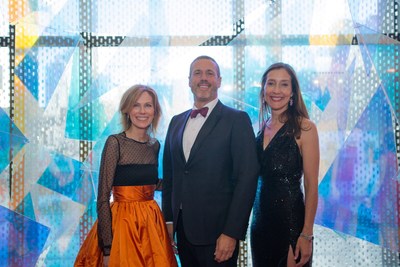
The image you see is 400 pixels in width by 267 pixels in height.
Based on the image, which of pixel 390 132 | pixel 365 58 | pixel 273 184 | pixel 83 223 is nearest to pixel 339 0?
A: pixel 365 58

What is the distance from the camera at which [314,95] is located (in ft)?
12.7

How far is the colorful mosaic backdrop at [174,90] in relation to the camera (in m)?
3.86

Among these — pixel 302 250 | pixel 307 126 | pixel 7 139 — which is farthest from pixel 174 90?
pixel 302 250

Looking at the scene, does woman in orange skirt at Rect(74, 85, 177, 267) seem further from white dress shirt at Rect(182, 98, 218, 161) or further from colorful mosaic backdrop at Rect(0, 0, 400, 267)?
colorful mosaic backdrop at Rect(0, 0, 400, 267)

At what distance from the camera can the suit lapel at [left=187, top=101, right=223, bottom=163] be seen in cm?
268

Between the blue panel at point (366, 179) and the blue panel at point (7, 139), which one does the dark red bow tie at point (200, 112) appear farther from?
the blue panel at point (7, 139)

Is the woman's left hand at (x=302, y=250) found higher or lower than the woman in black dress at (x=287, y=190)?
lower

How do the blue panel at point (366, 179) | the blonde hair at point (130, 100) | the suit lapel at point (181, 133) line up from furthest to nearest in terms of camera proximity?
the blue panel at point (366, 179)
the blonde hair at point (130, 100)
the suit lapel at point (181, 133)

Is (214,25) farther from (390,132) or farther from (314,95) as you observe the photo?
(390,132)

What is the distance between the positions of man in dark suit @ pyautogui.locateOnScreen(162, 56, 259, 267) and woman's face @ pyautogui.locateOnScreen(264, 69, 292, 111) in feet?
0.67

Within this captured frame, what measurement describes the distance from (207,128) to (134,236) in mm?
727

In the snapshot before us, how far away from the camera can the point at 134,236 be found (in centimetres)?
271

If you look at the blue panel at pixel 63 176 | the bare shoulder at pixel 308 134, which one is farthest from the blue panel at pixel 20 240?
the bare shoulder at pixel 308 134

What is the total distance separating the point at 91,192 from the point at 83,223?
0.85 feet
